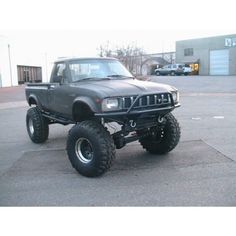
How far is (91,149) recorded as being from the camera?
5891 mm

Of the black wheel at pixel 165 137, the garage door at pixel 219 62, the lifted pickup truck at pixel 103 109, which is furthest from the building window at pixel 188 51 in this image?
the black wheel at pixel 165 137

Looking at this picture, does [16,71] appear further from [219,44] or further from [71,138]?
[219,44]

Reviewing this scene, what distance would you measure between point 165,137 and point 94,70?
201 centimetres

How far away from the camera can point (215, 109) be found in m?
14.0

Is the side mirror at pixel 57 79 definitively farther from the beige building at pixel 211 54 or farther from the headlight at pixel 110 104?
the beige building at pixel 211 54

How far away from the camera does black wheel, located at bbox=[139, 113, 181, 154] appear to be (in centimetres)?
677

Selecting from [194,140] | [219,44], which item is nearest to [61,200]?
[194,140]

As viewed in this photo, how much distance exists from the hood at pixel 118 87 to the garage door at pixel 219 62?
189 ft

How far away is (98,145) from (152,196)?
4.17 feet

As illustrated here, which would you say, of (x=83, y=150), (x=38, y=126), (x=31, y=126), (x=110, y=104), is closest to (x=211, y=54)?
(x=31, y=126)

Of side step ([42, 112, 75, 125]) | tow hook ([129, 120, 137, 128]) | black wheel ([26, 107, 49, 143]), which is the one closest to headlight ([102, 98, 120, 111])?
tow hook ([129, 120, 137, 128])

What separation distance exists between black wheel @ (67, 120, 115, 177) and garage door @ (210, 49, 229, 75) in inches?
2295

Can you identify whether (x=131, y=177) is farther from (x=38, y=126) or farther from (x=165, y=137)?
(x=38, y=126)
